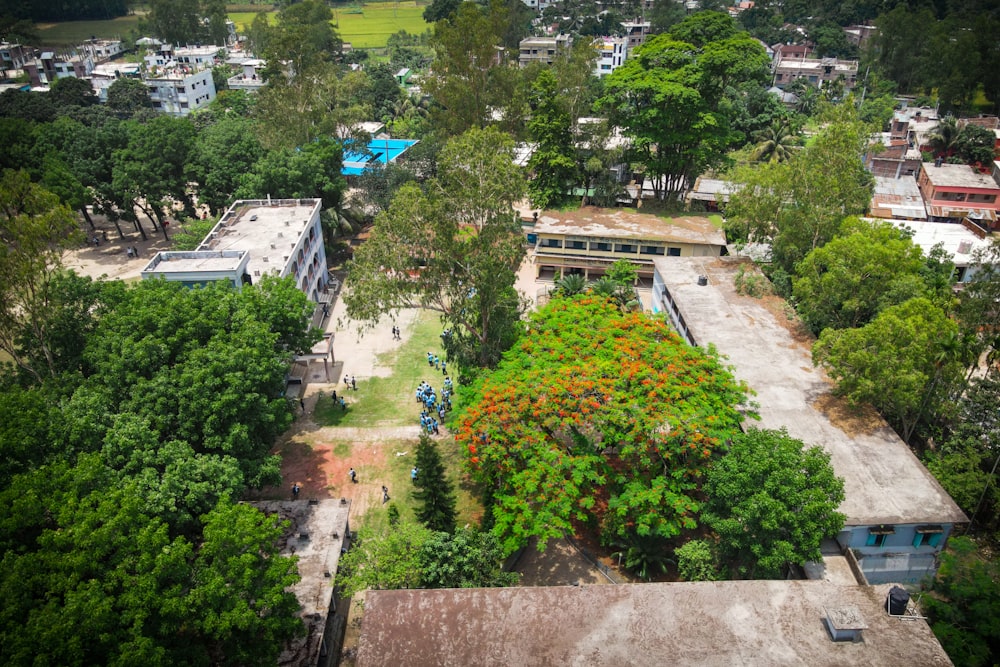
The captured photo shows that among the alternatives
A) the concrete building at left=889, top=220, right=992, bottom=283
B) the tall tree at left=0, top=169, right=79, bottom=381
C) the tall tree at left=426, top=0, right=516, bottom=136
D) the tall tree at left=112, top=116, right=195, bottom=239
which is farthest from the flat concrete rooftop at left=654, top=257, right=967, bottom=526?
the tall tree at left=112, top=116, right=195, bottom=239

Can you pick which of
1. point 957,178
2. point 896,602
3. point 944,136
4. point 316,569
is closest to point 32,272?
point 316,569

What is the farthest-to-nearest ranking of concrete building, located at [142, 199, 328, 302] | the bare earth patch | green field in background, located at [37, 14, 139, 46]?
green field in background, located at [37, 14, 139, 46] → concrete building, located at [142, 199, 328, 302] → the bare earth patch

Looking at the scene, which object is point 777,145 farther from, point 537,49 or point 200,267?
point 537,49

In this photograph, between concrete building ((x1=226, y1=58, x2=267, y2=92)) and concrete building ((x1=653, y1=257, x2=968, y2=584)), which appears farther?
concrete building ((x1=226, y1=58, x2=267, y2=92))

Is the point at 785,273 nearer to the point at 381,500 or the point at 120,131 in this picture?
the point at 381,500

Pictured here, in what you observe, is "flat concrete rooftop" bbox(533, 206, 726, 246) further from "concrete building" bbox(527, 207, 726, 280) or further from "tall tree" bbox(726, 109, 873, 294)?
"tall tree" bbox(726, 109, 873, 294)

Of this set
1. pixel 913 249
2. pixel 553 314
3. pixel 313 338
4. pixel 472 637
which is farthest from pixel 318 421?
pixel 913 249
